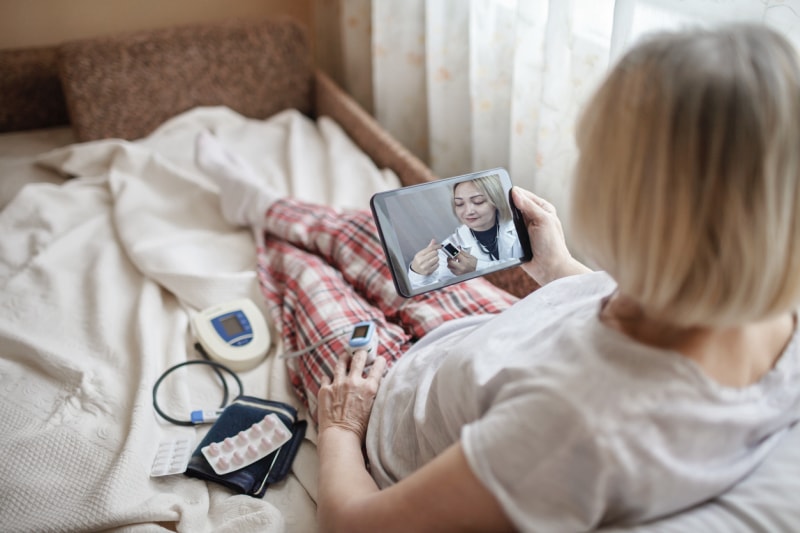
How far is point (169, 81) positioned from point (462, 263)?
4.10 ft

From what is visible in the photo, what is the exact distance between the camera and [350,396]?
0.84 metres

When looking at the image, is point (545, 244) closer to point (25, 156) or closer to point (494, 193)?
point (494, 193)

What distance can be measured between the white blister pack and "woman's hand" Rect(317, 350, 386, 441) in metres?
0.09

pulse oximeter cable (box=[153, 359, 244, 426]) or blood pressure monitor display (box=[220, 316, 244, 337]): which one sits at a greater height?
blood pressure monitor display (box=[220, 316, 244, 337])

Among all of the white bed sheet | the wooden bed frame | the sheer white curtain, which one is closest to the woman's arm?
the sheer white curtain

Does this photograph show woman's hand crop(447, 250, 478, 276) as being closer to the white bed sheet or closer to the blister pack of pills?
the blister pack of pills

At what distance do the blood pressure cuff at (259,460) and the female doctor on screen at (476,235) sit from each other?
0.31 m

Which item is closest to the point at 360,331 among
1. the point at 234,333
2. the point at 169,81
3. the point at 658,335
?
the point at 234,333

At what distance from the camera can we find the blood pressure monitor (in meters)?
1.05

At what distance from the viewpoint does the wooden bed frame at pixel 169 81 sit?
5.39 ft

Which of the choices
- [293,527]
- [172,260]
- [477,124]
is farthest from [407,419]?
[477,124]

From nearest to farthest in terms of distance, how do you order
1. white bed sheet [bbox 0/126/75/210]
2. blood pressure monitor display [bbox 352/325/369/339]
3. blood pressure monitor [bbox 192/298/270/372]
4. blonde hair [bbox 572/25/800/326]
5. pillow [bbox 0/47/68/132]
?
blonde hair [bbox 572/25/800/326]
blood pressure monitor display [bbox 352/325/369/339]
blood pressure monitor [bbox 192/298/270/372]
white bed sheet [bbox 0/126/75/210]
pillow [bbox 0/47/68/132]

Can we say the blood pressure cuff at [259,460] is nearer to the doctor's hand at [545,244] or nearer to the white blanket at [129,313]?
the white blanket at [129,313]

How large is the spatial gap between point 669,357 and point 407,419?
1.15ft
